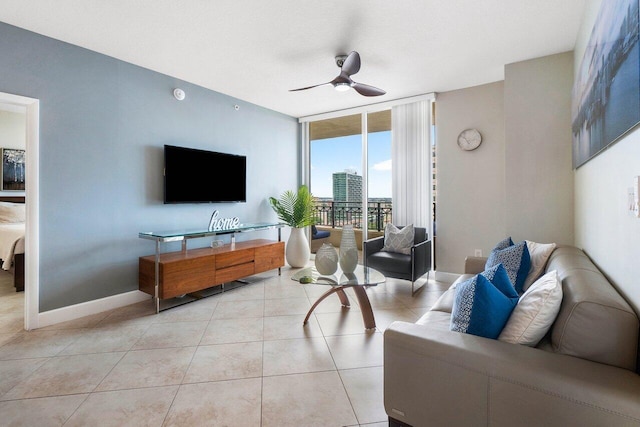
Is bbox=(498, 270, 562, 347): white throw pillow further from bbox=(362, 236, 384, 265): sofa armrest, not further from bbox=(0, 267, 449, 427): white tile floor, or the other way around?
bbox=(362, 236, 384, 265): sofa armrest

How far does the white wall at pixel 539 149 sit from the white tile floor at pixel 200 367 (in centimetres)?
149

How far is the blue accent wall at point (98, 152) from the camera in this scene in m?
2.76

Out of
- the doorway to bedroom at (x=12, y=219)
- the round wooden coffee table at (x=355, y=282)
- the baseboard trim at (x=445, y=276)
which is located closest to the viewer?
the round wooden coffee table at (x=355, y=282)

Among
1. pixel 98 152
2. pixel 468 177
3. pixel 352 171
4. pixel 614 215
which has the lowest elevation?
pixel 614 215

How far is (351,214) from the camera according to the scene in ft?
22.7

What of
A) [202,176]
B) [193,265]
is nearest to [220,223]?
[202,176]

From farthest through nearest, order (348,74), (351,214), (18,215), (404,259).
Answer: (351,214) < (18,215) < (404,259) < (348,74)

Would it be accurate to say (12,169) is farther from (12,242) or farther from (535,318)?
(535,318)

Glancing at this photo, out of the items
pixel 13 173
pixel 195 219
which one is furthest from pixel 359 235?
pixel 13 173

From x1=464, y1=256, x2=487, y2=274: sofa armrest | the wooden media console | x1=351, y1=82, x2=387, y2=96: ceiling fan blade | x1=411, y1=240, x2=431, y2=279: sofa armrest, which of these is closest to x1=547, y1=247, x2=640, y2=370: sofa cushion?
x1=464, y1=256, x2=487, y2=274: sofa armrest

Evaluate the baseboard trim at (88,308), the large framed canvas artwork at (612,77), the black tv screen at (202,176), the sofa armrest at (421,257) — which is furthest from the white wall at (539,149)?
the baseboard trim at (88,308)

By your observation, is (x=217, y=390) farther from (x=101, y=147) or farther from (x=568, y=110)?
(x=568, y=110)

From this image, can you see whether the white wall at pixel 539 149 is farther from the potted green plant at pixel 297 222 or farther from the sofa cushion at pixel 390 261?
the potted green plant at pixel 297 222

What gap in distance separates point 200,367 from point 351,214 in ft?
16.9
